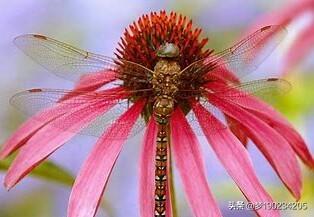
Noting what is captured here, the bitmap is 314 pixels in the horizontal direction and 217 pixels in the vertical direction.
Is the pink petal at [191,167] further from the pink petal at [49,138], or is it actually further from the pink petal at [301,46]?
the pink petal at [301,46]

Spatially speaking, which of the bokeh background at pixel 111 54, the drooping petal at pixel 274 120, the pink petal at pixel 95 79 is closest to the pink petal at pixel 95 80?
the pink petal at pixel 95 79

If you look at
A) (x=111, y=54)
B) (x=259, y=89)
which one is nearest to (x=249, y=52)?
(x=259, y=89)

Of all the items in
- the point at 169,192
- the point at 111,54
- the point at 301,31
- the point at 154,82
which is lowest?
the point at 169,192

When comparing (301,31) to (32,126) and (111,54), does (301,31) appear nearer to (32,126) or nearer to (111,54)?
(32,126)

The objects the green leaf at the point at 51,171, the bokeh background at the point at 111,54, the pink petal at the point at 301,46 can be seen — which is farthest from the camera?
the bokeh background at the point at 111,54

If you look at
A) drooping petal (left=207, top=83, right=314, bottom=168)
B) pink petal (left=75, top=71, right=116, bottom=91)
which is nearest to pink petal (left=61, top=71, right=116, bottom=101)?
pink petal (left=75, top=71, right=116, bottom=91)

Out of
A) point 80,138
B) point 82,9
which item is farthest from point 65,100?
point 82,9
